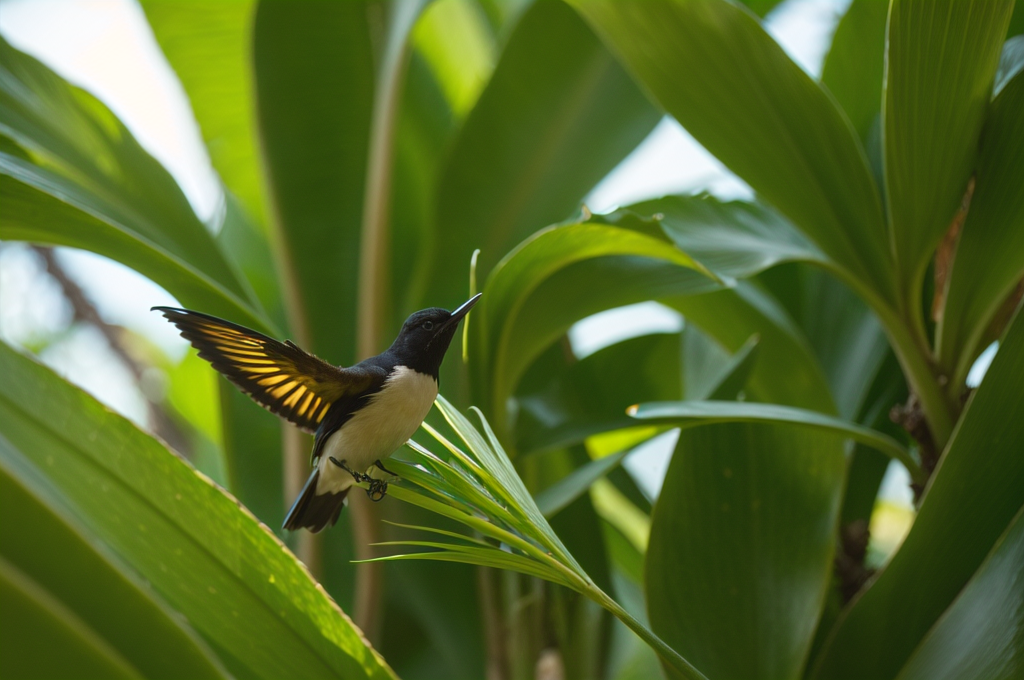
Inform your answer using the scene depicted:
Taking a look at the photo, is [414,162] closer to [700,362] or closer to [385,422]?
[700,362]

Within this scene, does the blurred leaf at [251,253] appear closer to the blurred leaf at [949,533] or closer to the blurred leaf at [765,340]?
the blurred leaf at [765,340]

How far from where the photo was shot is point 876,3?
3.29ft

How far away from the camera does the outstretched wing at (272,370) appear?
1.53 feet

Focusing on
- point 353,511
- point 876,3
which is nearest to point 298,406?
point 353,511

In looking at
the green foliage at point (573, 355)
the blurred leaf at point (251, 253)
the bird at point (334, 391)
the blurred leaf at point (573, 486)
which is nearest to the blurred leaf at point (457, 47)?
the green foliage at point (573, 355)

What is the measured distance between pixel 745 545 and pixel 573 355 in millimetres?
442

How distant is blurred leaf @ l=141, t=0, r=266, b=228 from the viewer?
129 centimetres

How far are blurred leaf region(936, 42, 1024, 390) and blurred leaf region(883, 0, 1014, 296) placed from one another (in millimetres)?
17

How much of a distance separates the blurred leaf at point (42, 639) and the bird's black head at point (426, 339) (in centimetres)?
26

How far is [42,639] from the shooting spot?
0.38m

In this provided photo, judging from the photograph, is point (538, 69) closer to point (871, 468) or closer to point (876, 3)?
point (876, 3)

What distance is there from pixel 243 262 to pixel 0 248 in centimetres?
75

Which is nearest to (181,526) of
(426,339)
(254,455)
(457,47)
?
(426,339)

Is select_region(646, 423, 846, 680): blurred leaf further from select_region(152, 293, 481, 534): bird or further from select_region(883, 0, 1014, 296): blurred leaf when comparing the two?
Result: select_region(152, 293, 481, 534): bird
